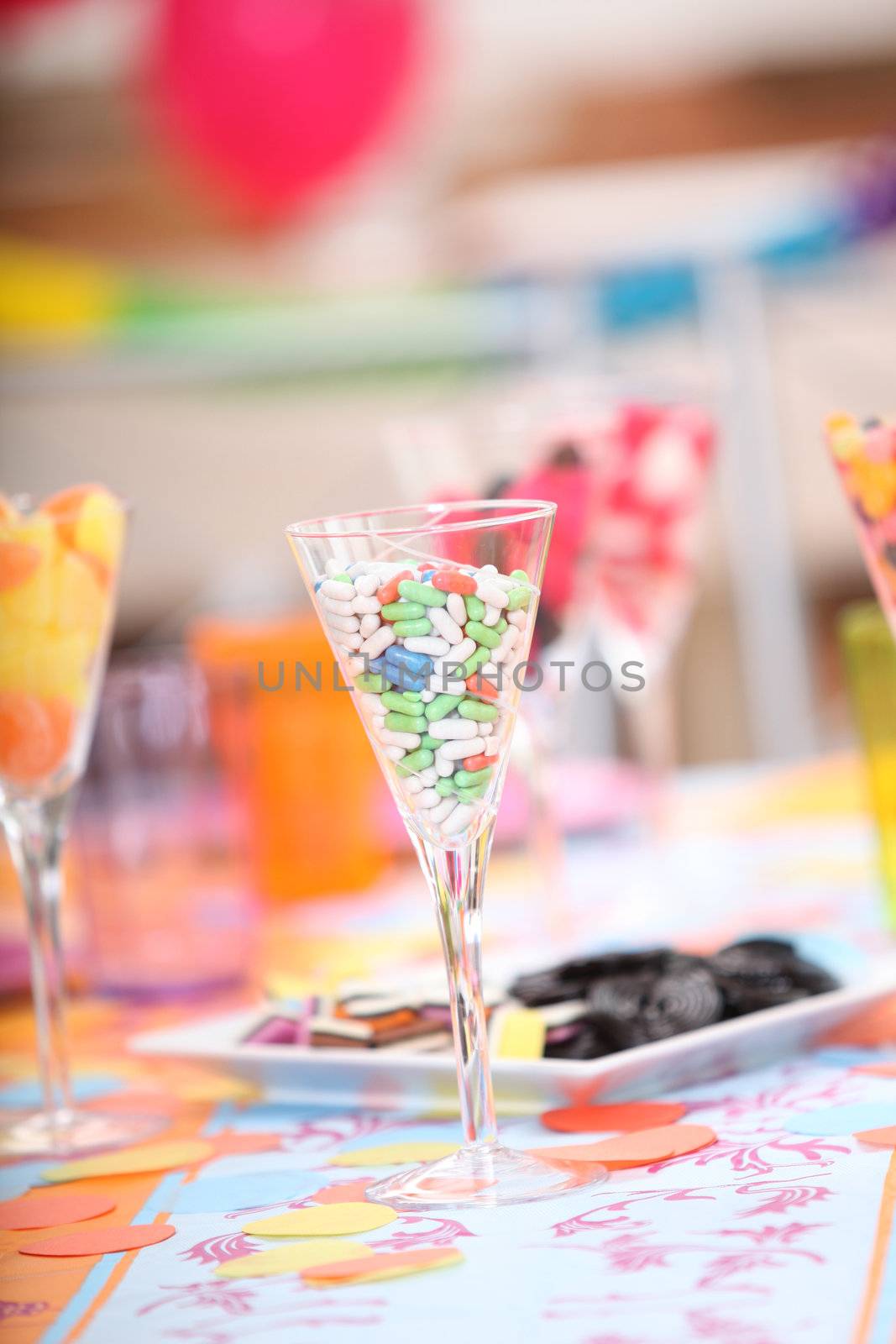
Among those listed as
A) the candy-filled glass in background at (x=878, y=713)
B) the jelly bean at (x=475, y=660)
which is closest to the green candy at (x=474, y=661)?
the jelly bean at (x=475, y=660)

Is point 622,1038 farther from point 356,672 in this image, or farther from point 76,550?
point 76,550

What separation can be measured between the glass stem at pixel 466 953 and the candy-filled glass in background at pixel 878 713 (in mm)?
491

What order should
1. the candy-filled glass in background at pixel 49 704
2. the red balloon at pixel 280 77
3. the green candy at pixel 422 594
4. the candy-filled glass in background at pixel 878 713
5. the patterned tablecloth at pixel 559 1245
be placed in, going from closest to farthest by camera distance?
the patterned tablecloth at pixel 559 1245, the green candy at pixel 422 594, the candy-filled glass in background at pixel 49 704, the candy-filled glass in background at pixel 878 713, the red balloon at pixel 280 77

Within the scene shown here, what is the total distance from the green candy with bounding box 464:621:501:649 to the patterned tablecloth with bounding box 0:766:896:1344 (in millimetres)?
213

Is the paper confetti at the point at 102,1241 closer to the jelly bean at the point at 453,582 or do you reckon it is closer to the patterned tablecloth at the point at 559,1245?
the patterned tablecloth at the point at 559,1245

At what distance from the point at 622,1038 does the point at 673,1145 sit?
0.09 meters

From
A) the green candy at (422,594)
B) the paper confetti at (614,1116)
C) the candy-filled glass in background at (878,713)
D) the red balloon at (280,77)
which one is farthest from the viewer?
the red balloon at (280,77)

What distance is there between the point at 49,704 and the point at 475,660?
316 millimetres

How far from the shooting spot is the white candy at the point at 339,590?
612 mm

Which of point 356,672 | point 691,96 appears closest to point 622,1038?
point 356,672

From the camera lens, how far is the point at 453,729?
2.03 ft

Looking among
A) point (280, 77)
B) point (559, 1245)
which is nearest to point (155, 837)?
point (559, 1245)

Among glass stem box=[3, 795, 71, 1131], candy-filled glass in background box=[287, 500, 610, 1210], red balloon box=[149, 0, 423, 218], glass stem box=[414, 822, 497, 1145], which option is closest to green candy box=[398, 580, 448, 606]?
candy-filled glass in background box=[287, 500, 610, 1210]

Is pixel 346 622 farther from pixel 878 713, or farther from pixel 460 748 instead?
pixel 878 713
